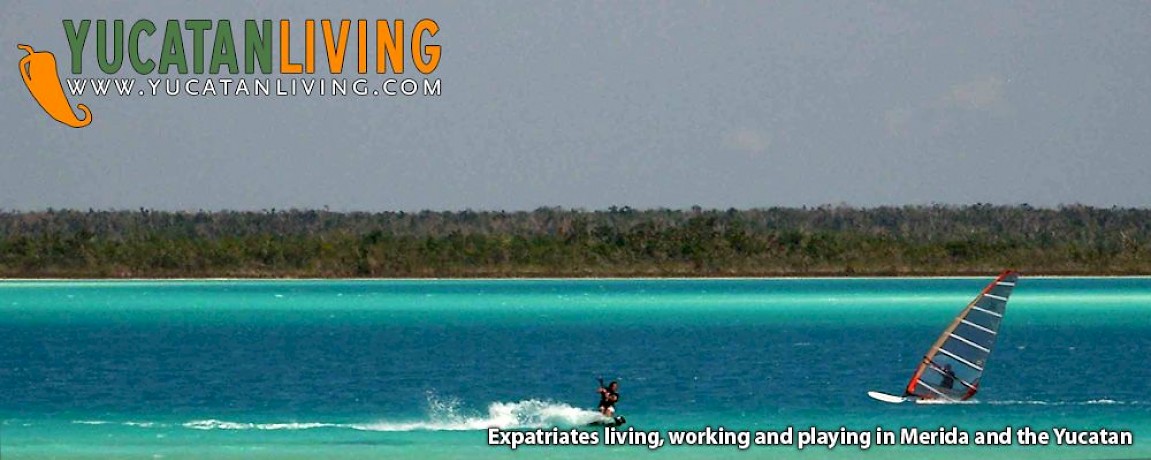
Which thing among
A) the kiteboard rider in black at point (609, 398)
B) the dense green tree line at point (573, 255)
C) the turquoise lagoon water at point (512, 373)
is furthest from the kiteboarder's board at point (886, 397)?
the dense green tree line at point (573, 255)

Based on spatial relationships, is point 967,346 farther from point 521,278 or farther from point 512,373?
point 521,278

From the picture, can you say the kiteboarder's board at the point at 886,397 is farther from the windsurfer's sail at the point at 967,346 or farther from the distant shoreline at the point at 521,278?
the distant shoreline at the point at 521,278

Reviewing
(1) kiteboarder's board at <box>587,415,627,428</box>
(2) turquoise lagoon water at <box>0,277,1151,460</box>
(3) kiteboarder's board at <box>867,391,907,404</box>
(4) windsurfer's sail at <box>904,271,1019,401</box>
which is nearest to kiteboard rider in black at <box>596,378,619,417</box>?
(1) kiteboarder's board at <box>587,415,627,428</box>

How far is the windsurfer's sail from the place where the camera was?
100.0 ft

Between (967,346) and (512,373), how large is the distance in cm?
1345

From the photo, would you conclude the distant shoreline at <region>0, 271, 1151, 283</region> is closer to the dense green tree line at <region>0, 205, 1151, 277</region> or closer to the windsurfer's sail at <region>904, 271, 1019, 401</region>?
the dense green tree line at <region>0, 205, 1151, 277</region>

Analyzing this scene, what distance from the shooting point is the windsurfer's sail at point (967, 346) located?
30469mm

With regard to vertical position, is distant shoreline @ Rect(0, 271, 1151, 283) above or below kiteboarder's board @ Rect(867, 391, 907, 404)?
above

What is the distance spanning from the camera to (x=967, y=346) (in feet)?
102

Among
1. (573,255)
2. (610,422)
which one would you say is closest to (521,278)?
(573,255)

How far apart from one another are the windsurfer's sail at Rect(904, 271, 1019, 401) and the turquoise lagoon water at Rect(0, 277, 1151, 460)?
1.75 ft

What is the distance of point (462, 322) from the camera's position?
6506 centimetres

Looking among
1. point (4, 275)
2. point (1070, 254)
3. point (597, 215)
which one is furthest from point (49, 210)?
point (1070, 254)

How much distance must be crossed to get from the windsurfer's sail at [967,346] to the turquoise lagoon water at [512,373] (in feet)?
1.75
